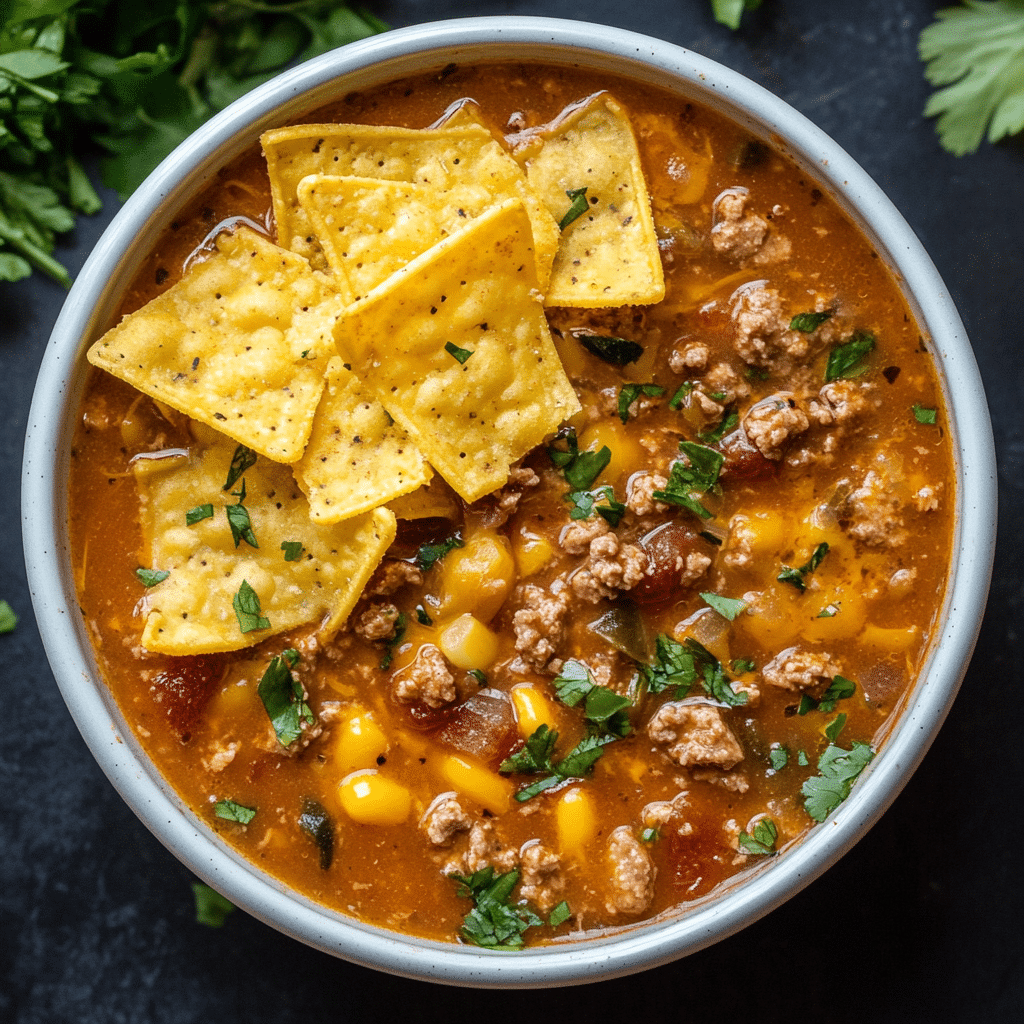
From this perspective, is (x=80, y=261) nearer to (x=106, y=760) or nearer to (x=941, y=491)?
(x=106, y=760)

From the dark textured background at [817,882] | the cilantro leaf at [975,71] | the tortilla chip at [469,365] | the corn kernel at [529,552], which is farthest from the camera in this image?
the dark textured background at [817,882]

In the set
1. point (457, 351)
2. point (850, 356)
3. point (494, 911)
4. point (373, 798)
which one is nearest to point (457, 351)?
point (457, 351)

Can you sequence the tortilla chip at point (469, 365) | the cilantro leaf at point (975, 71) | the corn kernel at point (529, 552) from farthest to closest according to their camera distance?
the cilantro leaf at point (975, 71), the corn kernel at point (529, 552), the tortilla chip at point (469, 365)

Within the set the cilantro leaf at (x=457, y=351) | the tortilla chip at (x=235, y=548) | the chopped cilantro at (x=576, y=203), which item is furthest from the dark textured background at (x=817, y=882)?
the cilantro leaf at (x=457, y=351)

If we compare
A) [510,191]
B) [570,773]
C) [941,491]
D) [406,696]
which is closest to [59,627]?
[406,696]

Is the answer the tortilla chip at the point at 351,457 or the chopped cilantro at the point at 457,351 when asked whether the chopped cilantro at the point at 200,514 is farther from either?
the chopped cilantro at the point at 457,351
